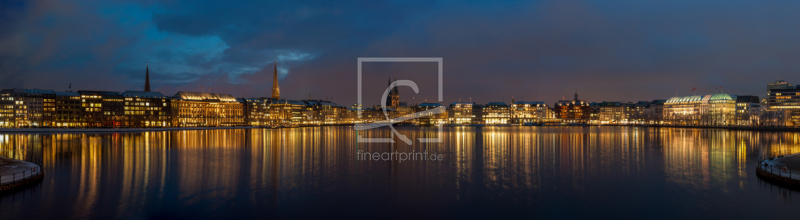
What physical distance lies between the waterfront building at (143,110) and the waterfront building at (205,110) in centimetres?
255

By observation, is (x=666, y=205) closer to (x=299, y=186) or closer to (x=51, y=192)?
(x=299, y=186)

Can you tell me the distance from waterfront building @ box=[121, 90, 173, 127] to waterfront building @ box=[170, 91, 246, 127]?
100 inches

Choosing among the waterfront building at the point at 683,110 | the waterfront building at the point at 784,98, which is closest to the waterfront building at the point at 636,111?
the waterfront building at the point at 683,110

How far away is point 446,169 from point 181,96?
123 meters

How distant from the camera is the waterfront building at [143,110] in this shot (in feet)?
354

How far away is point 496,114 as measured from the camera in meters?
196

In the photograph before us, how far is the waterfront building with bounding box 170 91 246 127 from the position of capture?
12025cm

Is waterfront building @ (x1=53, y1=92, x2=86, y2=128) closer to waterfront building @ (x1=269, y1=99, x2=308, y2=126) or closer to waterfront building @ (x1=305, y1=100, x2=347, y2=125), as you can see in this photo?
waterfront building @ (x1=269, y1=99, x2=308, y2=126)

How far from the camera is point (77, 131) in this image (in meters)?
77.9

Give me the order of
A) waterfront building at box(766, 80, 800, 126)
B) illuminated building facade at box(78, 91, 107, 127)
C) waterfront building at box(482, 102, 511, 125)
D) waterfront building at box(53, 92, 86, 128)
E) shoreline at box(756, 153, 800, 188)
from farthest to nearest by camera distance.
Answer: waterfront building at box(482, 102, 511, 125), waterfront building at box(766, 80, 800, 126), illuminated building facade at box(78, 91, 107, 127), waterfront building at box(53, 92, 86, 128), shoreline at box(756, 153, 800, 188)

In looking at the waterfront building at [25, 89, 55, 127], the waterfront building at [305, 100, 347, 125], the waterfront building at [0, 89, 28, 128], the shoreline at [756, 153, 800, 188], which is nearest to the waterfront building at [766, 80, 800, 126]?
the shoreline at [756, 153, 800, 188]

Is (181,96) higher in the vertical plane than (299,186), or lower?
higher

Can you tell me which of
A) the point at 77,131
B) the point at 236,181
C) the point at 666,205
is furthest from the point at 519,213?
the point at 77,131

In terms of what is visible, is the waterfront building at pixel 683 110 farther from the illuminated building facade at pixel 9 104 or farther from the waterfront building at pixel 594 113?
the illuminated building facade at pixel 9 104
